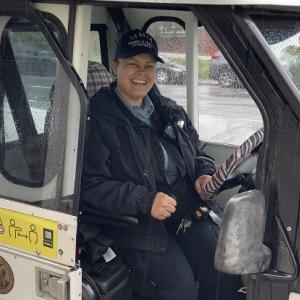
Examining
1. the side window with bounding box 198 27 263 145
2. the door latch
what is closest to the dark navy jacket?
the door latch

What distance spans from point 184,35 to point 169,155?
3.22 ft

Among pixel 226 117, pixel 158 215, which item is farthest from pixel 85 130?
pixel 226 117

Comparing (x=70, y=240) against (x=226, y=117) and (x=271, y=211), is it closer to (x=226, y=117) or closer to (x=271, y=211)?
(x=271, y=211)

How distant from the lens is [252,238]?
1600 mm

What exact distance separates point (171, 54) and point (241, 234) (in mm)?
1969

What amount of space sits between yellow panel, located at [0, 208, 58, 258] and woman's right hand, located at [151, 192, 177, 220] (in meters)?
0.45

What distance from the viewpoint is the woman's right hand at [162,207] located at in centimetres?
227

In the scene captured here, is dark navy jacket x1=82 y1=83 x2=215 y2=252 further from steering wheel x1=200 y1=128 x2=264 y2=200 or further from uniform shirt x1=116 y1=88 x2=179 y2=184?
steering wheel x1=200 y1=128 x2=264 y2=200

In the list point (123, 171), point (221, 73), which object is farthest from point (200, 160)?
point (123, 171)

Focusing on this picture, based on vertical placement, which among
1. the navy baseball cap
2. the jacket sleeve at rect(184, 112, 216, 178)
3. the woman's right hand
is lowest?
the woman's right hand

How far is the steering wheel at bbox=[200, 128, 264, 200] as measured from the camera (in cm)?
197

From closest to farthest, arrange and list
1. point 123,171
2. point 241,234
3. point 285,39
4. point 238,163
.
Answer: point 241,234, point 285,39, point 238,163, point 123,171

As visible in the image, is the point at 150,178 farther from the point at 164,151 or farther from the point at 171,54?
the point at 171,54

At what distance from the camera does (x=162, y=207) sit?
2.27 metres
